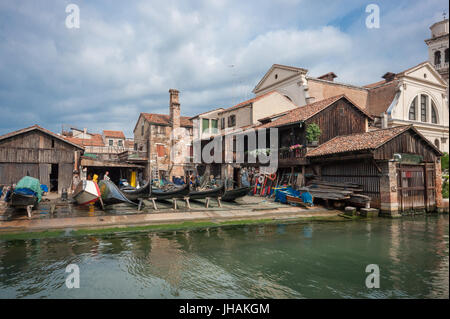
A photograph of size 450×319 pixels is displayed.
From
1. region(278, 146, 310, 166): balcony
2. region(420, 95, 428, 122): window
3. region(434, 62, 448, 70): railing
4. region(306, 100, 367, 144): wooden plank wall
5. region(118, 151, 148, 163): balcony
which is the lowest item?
region(278, 146, 310, 166): balcony

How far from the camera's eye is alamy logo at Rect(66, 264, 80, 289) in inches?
225

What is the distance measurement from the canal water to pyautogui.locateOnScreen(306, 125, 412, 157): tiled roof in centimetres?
469

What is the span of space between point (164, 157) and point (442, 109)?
29.1m

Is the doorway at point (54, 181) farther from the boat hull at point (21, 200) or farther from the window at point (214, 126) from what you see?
the window at point (214, 126)

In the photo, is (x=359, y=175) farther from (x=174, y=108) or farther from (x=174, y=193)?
(x=174, y=108)

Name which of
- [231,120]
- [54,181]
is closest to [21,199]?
[54,181]

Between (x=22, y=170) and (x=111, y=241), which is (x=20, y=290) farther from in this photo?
(x=22, y=170)

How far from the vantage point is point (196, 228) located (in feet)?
37.7

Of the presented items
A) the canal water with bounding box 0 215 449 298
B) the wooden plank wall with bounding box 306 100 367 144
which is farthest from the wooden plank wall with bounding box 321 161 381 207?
the canal water with bounding box 0 215 449 298

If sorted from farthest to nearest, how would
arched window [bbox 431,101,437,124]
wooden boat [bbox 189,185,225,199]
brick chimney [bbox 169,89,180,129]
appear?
brick chimney [bbox 169,89,180,129] < arched window [bbox 431,101,437,124] < wooden boat [bbox 189,185,225,199]

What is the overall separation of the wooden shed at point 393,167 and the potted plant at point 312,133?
5.37 feet

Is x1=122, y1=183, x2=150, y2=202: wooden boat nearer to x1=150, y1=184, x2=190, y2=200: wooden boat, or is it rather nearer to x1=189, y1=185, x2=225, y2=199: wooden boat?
x1=150, y1=184, x2=190, y2=200: wooden boat

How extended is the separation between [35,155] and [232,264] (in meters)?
18.9

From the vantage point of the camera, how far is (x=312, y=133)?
17703mm
